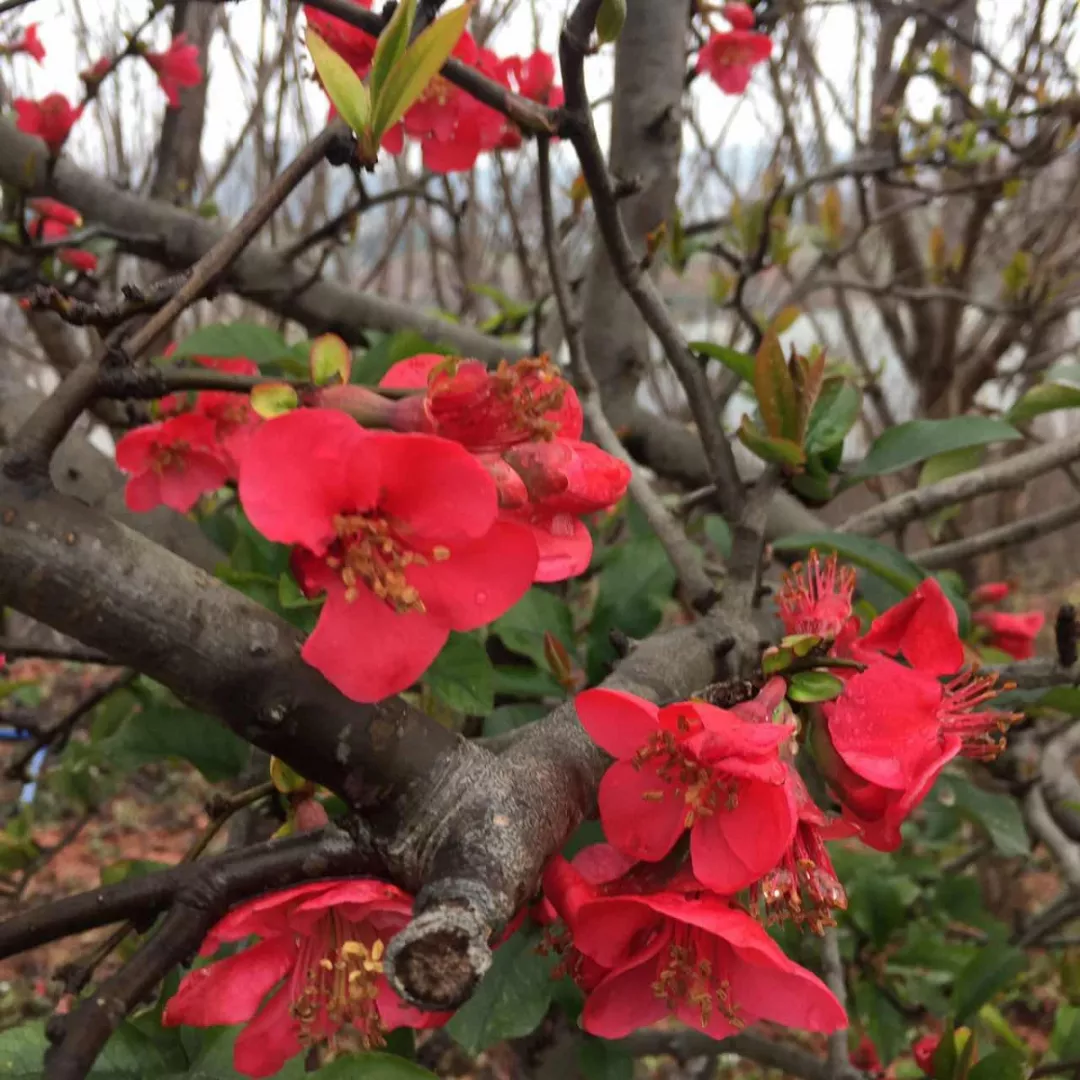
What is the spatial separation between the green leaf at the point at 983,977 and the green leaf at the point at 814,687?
66cm

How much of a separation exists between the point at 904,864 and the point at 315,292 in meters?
1.30

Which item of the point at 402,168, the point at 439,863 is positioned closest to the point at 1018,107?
the point at 402,168

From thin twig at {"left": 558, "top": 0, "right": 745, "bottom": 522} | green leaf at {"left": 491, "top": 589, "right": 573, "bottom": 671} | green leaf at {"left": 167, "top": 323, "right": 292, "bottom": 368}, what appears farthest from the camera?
green leaf at {"left": 167, "top": 323, "right": 292, "bottom": 368}

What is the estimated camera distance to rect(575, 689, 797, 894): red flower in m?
0.39

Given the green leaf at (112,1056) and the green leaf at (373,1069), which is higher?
the green leaf at (373,1069)

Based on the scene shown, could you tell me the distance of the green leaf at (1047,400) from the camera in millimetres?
824

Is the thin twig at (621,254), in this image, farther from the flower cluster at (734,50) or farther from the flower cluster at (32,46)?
the flower cluster at (32,46)

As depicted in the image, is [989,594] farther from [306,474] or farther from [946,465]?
[306,474]

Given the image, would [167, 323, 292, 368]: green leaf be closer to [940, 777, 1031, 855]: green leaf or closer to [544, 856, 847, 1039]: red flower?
[544, 856, 847, 1039]: red flower

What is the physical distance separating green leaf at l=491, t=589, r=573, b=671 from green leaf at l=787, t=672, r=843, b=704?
37 centimetres

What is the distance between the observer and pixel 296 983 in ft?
1.40

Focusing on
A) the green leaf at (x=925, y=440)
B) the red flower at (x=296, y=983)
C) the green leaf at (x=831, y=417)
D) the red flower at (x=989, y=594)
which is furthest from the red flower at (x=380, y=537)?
the red flower at (x=989, y=594)

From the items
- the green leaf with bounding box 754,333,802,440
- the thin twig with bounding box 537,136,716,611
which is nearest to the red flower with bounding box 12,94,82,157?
the thin twig with bounding box 537,136,716,611

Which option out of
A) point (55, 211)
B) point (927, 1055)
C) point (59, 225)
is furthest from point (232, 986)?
point (59, 225)
